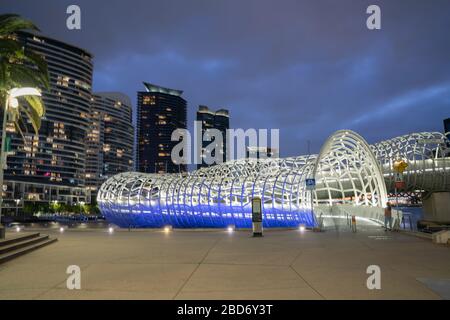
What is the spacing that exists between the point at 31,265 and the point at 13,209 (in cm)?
13655

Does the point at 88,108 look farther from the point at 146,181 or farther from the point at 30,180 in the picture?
the point at 146,181

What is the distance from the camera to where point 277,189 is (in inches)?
1706

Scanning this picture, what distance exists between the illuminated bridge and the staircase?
17839 mm

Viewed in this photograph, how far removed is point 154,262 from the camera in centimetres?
1141

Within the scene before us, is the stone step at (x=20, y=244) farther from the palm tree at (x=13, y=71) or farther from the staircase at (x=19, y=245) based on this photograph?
the palm tree at (x=13, y=71)

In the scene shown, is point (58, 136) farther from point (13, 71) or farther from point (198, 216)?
point (13, 71)

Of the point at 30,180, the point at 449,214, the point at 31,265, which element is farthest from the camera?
the point at 30,180

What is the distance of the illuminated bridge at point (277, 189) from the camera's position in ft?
125

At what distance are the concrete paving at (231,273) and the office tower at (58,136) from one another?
472 ft

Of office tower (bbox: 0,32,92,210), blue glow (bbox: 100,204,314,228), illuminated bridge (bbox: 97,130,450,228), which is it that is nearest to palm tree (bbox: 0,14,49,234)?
illuminated bridge (bbox: 97,130,450,228)

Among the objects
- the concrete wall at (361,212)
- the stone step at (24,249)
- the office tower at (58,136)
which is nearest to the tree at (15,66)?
the stone step at (24,249)

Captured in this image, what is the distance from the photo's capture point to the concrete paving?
24.4 feet
